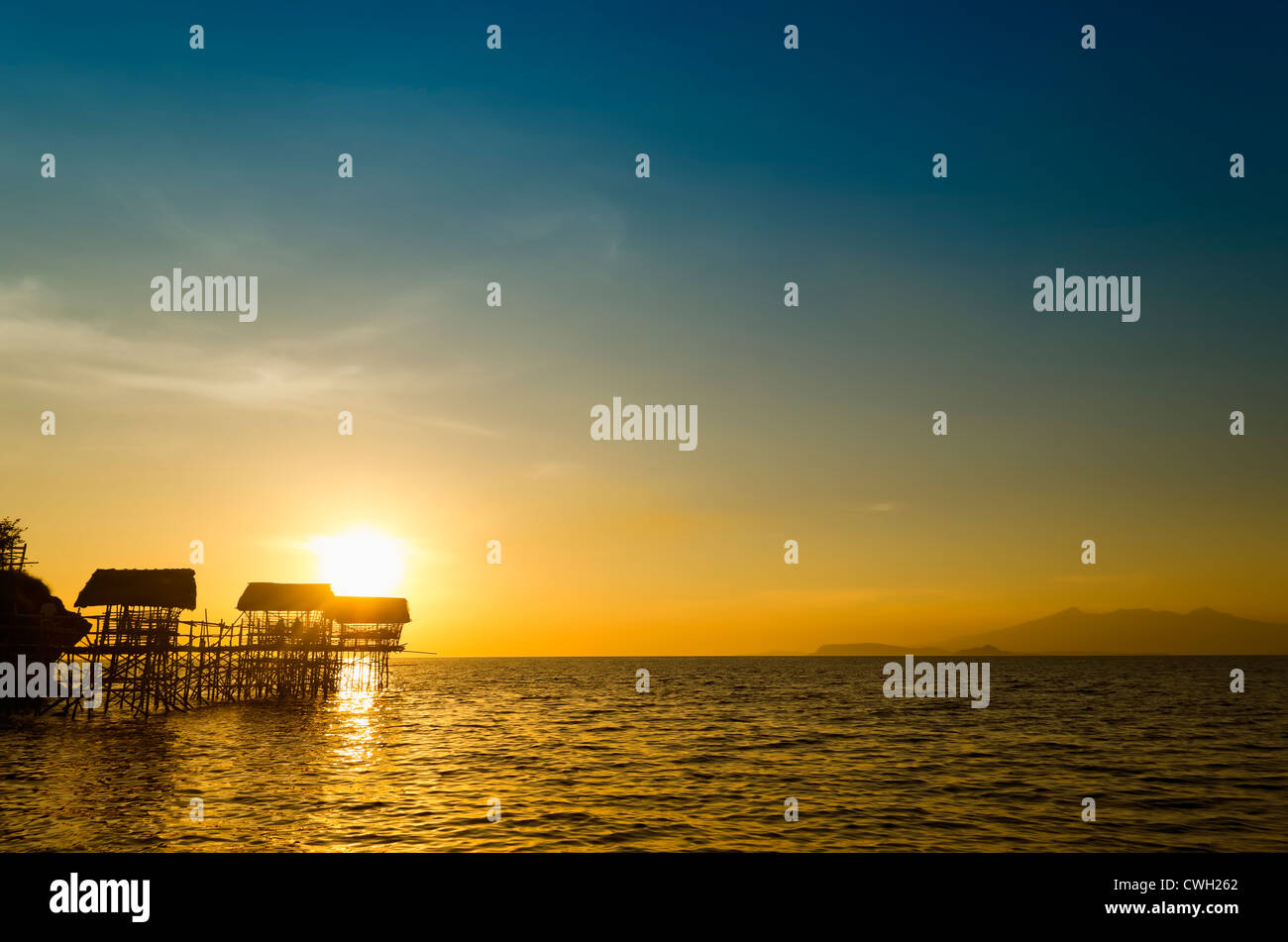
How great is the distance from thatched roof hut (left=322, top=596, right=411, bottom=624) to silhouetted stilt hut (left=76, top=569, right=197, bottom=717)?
3740 centimetres

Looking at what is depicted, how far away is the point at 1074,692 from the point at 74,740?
279ft

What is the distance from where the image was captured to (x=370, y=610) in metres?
95.7

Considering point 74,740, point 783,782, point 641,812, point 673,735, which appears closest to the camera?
point 641,812

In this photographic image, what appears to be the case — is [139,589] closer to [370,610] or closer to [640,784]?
[640,784]

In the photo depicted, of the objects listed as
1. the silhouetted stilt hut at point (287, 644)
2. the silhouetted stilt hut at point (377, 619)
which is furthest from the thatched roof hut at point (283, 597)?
the silhouetted stilt hut at point (377, 619)

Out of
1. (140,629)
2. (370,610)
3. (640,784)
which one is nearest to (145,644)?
(140,629)

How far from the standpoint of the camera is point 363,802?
76.9ft

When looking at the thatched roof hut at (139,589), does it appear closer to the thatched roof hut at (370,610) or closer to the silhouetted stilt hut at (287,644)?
the silhouetted stilt hut at (287,644)

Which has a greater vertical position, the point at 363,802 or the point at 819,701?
the point at 363,802

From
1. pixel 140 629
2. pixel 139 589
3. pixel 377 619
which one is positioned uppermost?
pixel 139 589

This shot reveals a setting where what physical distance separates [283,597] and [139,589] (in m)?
23.1
